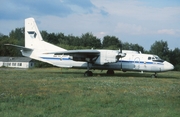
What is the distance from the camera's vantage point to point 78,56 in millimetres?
28797

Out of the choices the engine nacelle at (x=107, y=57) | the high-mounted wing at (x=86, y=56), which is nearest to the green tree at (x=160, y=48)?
the high-mounted wing at (x=86, y=56)

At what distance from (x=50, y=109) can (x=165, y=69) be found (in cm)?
1886

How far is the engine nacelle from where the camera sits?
89.3 ft

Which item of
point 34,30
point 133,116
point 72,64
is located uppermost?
point 34,30

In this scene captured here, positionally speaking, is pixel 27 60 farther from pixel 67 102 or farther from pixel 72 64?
pixel 67 102

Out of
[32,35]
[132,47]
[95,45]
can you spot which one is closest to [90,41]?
[95,45]

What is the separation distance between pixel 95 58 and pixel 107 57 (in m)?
1.47

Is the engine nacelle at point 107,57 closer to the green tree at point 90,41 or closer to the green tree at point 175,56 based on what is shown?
the green tree at point 175,56

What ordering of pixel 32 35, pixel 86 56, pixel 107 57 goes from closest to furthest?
1. pixel 107 57
2. pixel 86 56
3. pixel 32 35

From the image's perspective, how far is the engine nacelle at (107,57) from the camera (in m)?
27.2

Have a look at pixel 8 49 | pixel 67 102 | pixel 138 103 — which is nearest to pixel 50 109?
pixel 67 102

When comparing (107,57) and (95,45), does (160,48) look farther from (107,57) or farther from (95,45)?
Result: (107,57)

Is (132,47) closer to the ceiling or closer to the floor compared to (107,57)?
closer to the ceiling

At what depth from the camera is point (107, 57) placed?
1083 inches
